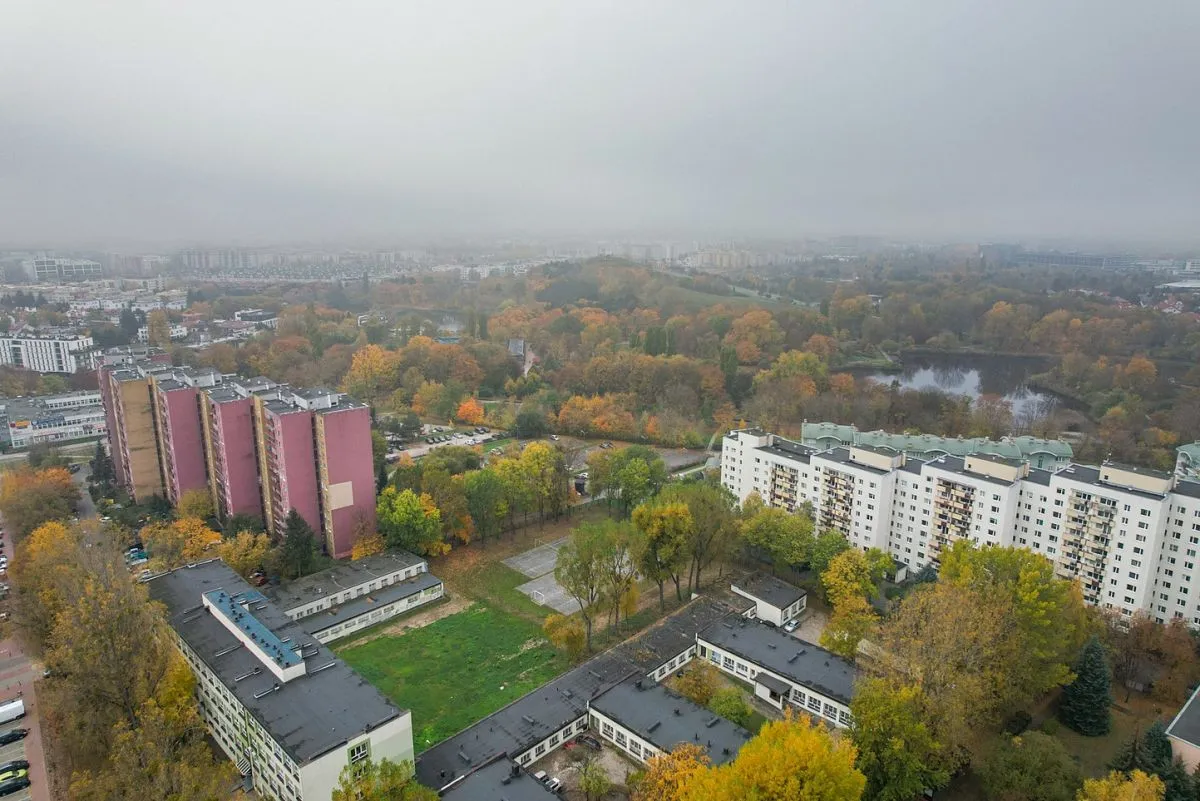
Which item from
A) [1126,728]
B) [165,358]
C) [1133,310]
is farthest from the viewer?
[1133,310]

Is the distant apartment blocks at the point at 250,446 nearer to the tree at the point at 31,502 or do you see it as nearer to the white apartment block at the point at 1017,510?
the tree at the point at 31,502

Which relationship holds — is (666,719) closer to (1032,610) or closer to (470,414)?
(1032,610)

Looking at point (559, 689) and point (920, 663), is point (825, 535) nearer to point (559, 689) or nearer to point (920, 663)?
point (920, 663)

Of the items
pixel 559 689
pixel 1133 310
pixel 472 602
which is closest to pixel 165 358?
pixel 472 602

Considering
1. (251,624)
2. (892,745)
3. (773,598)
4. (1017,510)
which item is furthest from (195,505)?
(1017,510)

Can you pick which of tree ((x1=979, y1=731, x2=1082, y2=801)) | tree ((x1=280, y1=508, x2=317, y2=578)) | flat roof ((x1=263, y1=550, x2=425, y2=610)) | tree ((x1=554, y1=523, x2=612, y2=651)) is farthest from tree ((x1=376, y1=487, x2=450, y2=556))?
tree ((x1=979, y1=731, x2=1082, y2=801))

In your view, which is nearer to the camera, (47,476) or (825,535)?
(825,535)
